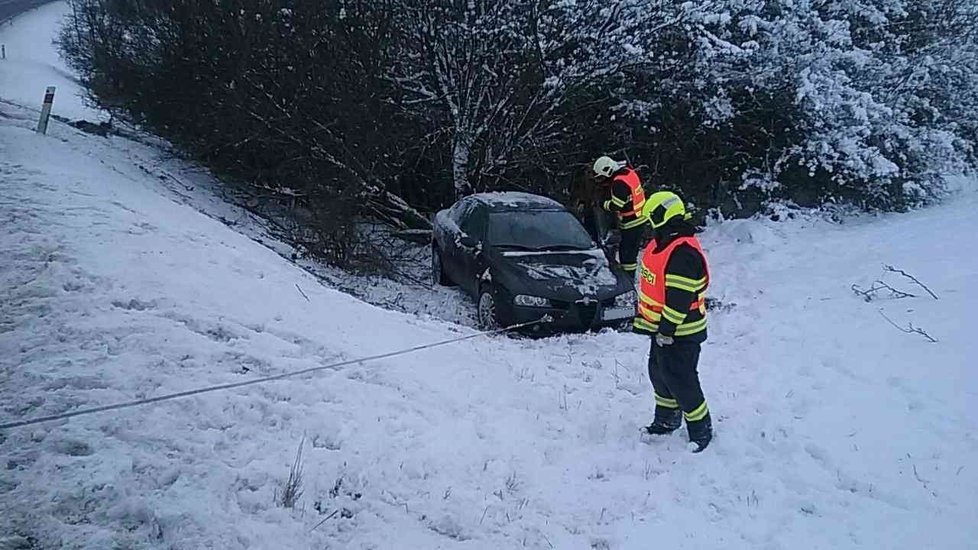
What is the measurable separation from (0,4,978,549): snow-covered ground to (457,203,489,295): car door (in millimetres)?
1479

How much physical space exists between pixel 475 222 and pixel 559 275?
1.99 meters

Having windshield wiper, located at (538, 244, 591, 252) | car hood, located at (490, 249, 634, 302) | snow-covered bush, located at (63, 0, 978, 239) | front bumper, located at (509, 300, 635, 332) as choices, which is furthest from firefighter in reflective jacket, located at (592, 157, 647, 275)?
snow-covered bush, located at (63, 0, 978, 239)

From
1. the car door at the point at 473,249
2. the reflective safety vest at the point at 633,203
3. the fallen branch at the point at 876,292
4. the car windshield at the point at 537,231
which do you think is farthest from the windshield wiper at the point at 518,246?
the fallen branch at the point at 876,292

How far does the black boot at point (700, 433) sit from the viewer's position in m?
5.33

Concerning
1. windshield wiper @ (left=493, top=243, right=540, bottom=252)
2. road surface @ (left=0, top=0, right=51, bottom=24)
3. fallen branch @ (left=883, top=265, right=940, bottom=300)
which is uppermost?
road surface @ (left=0, top=0, right=51, bottom=24)

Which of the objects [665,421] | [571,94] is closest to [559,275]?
[665,421]

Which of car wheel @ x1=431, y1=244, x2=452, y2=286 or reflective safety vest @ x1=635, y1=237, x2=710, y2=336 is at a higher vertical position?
reflective safety vest @ x1=635, y1=237, x2=710, y2=336

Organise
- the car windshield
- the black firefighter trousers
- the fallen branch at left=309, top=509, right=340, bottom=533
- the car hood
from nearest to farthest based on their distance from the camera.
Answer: the fallen branch at left=309, top=509, right=340, bottom=533, the black firefighter trousers, the car hood, the car windshield

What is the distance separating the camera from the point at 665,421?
18.3 ft

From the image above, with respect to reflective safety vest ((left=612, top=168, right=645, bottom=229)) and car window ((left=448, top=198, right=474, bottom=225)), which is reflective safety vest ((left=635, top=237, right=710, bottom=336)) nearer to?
reflective safety vest ((left=612, top=168, right=645, bottom=229))

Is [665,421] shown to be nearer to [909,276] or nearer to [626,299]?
[626,299]

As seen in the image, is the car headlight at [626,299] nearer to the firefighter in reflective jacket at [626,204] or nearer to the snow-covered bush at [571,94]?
the firefighter in reflective jacket at [626,204]

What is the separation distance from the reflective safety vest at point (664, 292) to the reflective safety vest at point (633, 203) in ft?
15.2

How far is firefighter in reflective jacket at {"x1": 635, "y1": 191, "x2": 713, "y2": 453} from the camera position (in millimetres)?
5145
